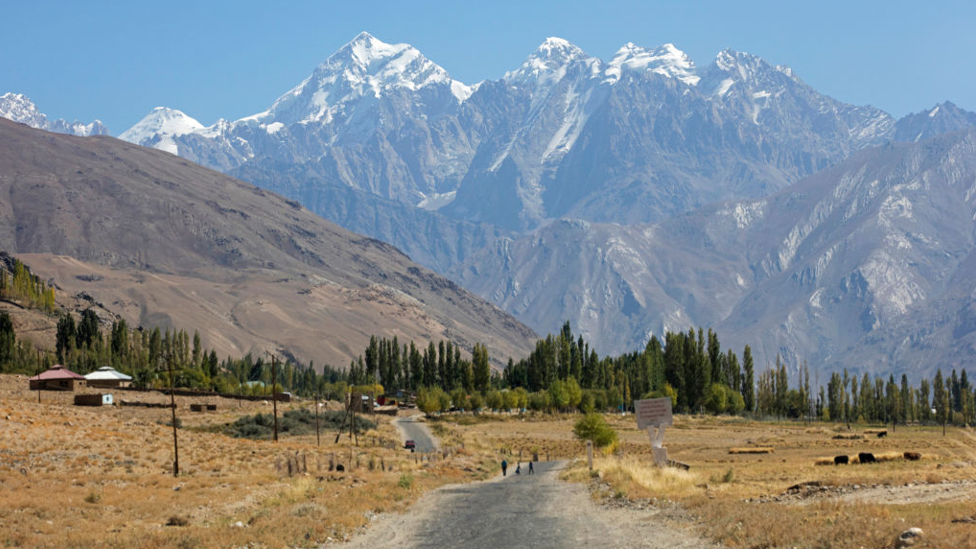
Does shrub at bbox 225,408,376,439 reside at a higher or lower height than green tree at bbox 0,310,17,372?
lower

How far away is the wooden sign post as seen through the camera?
4778 cm

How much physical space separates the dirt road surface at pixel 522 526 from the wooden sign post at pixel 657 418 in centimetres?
557

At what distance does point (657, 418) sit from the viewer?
4809cm

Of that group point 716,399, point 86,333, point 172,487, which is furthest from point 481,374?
point 172,487

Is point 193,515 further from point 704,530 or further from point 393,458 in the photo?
point 393,458

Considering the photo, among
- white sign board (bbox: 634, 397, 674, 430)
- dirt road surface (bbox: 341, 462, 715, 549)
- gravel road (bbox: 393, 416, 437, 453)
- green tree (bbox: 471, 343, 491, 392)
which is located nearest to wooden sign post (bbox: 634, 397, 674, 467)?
white sign board (bbox: 634, 397, 674, 430)

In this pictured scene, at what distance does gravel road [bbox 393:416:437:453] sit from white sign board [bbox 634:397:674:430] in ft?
147

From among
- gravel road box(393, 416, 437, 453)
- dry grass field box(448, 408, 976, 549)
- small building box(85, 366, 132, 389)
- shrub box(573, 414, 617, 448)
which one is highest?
small building box(85, 366, 132, 389)

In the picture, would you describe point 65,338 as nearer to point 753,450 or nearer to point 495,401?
point 495,401

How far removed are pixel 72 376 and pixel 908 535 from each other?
4235 inches

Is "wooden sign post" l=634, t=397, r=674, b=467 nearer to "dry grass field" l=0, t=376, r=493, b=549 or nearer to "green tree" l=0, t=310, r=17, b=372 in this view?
"dry grass field" l=0, t=376, r=493, b=549

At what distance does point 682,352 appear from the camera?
18162 centimetres

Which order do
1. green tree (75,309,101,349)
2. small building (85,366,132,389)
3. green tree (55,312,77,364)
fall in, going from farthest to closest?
1. green tree (75,309,101,349)
2. green tree (55,312,77,364)
3. small building (85,366,132,389)

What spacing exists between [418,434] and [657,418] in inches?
2861
